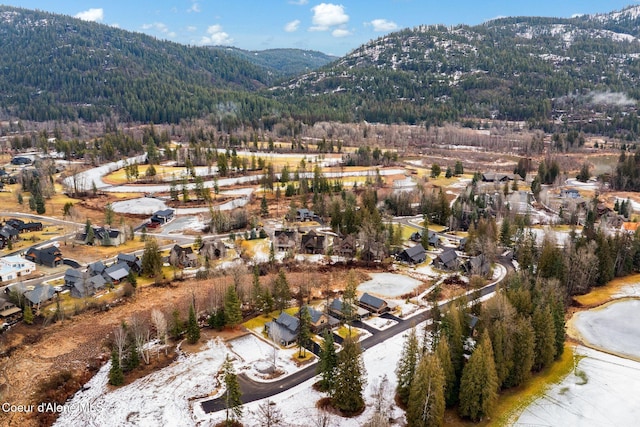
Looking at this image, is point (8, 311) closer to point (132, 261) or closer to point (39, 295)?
point (39, 295)

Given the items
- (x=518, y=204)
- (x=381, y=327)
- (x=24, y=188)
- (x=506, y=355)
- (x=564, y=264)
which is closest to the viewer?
(x=506, y=355)

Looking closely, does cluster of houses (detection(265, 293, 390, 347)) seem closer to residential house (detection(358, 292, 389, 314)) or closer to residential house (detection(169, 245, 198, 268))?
residential house (detection(358, 292, 389, 314))

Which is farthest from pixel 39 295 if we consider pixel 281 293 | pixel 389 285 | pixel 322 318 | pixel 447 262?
pixel 447 262

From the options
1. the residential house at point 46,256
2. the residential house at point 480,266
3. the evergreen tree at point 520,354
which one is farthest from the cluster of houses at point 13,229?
the evergreen tree at point 520,354

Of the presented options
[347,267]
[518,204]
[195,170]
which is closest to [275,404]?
[347,267]

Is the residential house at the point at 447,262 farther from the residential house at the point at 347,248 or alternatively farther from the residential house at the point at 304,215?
the residential house at the point at 304,215

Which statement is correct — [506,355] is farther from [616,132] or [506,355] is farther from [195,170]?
[616,132]
